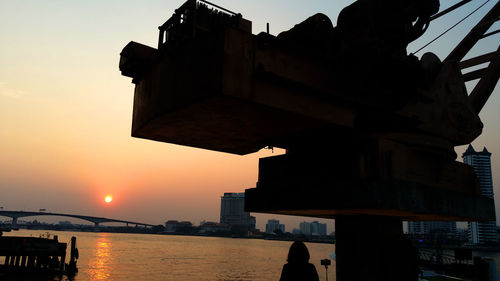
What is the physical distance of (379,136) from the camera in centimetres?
1198

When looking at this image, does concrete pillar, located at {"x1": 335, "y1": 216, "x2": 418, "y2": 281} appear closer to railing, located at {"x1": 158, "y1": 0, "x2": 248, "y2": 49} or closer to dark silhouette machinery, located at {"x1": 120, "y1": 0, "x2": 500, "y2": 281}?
dark silhouette machinery, located at {"x1": 120, "y1": 0, "x2": 500, "y2": 281}

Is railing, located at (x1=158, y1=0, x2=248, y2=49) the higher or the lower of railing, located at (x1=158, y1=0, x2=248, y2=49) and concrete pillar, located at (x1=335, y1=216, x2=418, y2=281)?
the higher

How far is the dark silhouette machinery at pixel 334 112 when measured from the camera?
8.85m

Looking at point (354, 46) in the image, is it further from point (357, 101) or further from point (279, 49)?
point (279, 49)

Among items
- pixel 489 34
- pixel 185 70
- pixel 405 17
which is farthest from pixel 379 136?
pixel 489 34

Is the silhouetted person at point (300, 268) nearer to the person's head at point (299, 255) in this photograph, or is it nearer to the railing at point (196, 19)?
the person's head at point (299, 255)

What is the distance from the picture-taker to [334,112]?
1021 centimetres

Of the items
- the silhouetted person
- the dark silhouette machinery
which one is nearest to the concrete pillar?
the dark silhouette machinery

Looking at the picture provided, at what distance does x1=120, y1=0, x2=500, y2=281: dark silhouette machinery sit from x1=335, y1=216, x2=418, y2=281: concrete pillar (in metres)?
0.04

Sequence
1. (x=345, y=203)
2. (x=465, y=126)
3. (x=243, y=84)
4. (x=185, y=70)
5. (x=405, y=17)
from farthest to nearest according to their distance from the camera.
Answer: (x=465, y=126) < (x=405, y=17) < (x=345, y=203) < (x=185, y=70) < (x=243, y=84)

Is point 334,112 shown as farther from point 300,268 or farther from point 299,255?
point 300,268

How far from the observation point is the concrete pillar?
11.4 meters

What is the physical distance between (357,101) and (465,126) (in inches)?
241

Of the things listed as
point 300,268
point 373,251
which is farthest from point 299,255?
point 373,251
